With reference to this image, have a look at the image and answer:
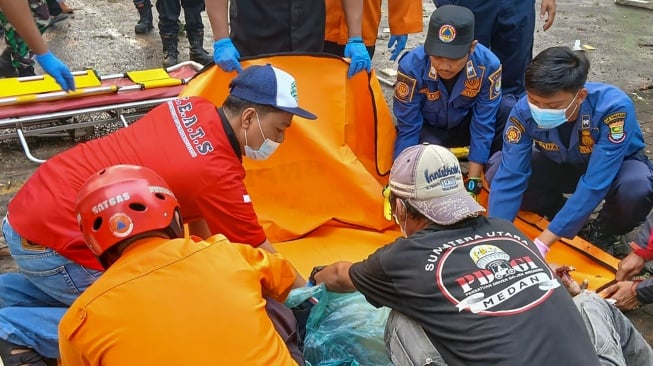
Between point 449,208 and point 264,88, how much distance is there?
74cm

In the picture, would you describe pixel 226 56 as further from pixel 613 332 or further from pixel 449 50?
pixel 613 332

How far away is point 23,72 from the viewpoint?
169 inches

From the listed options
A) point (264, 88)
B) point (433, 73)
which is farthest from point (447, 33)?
point (264, 88)

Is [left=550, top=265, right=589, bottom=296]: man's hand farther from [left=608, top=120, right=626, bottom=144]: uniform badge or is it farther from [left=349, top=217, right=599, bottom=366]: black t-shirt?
[left=349, top=217, right=599, bottom=366]: black t-shirt

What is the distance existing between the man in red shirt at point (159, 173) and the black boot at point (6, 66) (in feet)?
9.18

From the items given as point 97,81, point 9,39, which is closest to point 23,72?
point 9,39

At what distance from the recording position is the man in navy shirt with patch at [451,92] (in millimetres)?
2938

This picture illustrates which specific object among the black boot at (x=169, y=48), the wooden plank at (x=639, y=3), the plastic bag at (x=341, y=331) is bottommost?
the black boot at (x=169, y=48)

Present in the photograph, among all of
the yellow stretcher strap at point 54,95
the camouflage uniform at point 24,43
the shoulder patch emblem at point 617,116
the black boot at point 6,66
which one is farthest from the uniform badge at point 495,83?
the black boot at point 6,66

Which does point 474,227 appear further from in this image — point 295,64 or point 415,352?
point 295,64

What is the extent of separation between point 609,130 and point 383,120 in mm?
1083

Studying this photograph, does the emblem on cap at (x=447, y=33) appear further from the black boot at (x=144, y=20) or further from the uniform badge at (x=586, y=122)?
the black boot at (x=144, y=20)

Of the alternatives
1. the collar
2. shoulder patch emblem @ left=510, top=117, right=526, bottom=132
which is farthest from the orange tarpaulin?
the collar

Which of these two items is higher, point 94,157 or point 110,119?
point 94,157
